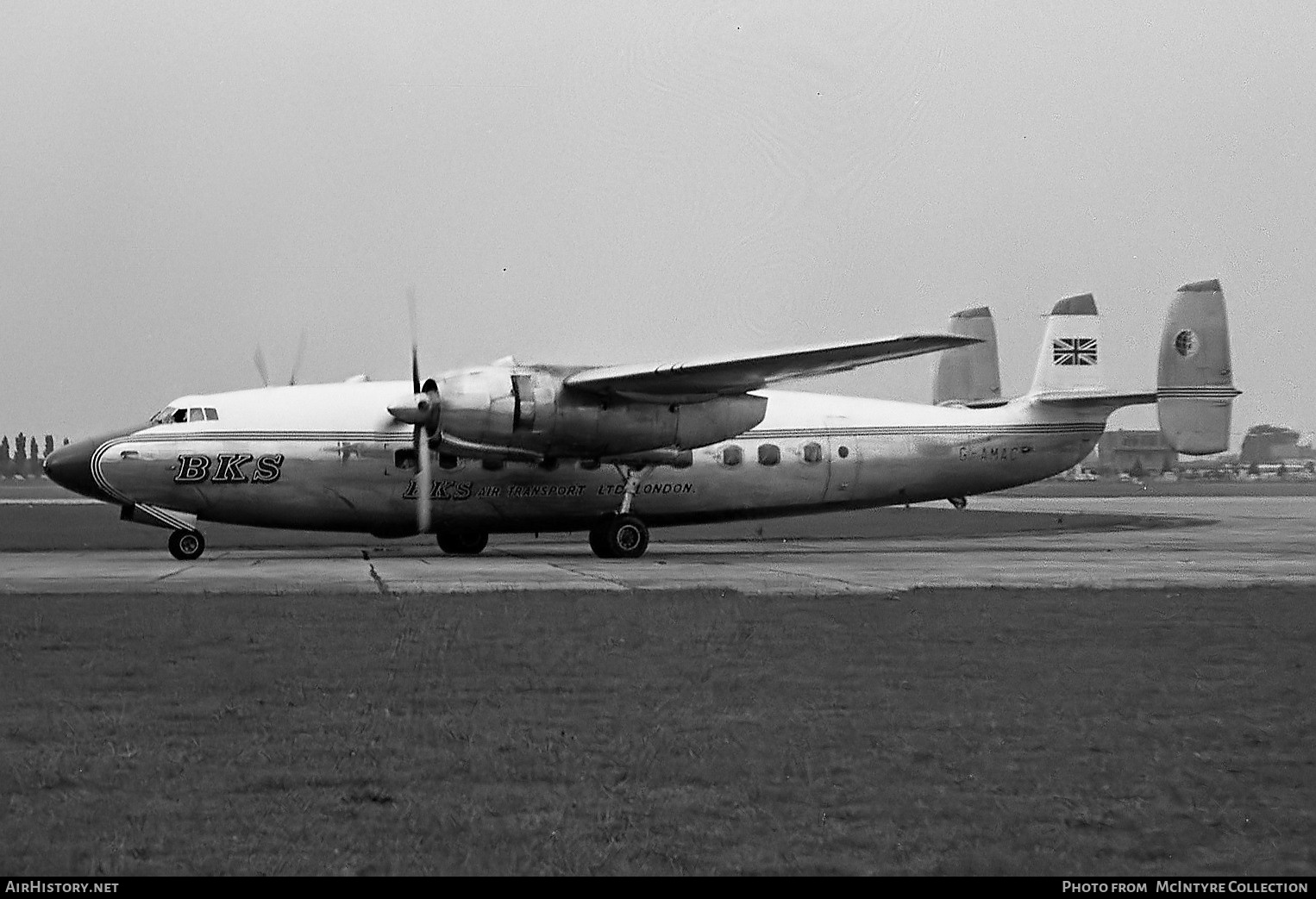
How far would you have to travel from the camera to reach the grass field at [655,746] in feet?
19.1

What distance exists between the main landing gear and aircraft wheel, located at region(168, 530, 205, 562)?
708 cm

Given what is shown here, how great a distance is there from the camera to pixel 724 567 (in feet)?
74.8

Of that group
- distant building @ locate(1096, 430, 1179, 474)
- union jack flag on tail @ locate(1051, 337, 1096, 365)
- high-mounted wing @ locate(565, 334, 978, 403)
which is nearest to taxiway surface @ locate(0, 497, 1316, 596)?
high-mounted wing @ locate(565, 334, 978, 403)

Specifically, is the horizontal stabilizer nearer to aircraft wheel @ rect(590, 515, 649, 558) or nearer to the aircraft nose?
aircraft wheel @ rect(590, 515, 649, 558)

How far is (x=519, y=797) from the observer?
669 cm

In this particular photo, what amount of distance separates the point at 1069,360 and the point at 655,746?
2618 centimetres

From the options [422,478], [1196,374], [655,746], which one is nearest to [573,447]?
[422,478]

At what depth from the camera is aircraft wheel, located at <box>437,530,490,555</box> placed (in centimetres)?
2816

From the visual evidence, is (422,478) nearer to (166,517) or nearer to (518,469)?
(518,469)

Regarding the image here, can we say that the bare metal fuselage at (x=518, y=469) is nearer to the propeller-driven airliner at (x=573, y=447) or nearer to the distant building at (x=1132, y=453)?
the propeller-driven airliner at (x=573, y=447)

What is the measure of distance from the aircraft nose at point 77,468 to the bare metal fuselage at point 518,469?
16 centimetres

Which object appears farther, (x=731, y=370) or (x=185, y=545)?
(x=185, y=545)

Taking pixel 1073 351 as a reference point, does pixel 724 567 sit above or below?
below

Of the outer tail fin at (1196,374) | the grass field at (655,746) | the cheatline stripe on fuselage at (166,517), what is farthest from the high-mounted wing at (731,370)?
the grass field at (655,746)
